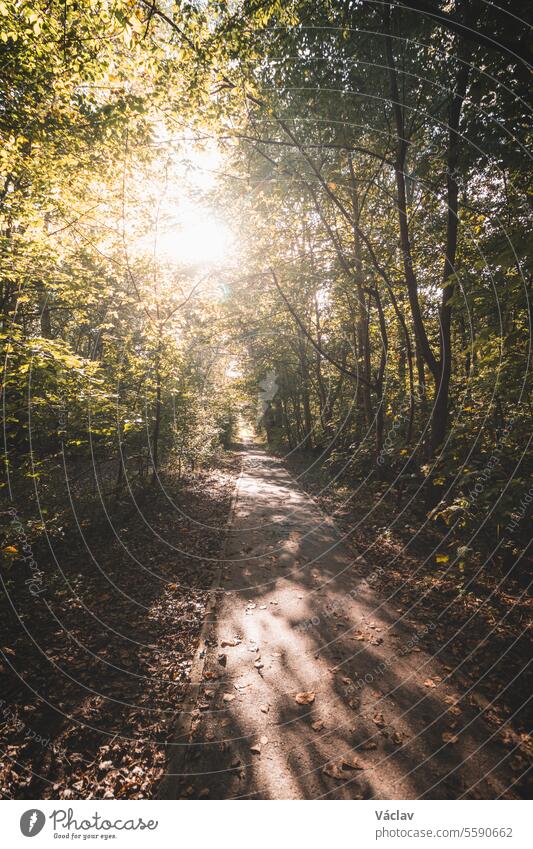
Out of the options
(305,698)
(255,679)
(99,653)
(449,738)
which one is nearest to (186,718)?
(255,679)

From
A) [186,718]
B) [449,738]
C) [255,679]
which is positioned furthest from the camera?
[255,679]

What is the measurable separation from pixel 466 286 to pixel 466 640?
221 inches

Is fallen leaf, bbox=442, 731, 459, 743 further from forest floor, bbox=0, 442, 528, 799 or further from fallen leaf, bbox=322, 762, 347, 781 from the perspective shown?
Answer: fallen leaf, bbox=322, 762, 347, 781

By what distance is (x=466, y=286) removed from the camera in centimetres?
577

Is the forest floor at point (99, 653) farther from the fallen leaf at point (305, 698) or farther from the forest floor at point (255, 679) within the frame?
the fallen leaf at point (305, 698)

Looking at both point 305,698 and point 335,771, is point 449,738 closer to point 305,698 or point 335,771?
point 335,771

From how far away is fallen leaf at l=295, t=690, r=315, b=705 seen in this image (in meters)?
4.21

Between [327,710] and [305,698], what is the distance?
0.31 m

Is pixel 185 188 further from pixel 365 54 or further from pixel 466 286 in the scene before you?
pixel 466 286
